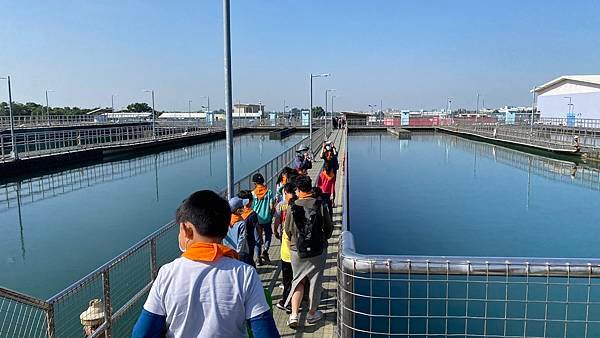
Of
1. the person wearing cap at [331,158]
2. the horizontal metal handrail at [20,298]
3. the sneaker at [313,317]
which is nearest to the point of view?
the horizontal metal handrail at [20,298]

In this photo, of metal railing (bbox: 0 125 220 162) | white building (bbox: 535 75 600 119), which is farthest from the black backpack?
white building (bbox: 535 75 600 119)

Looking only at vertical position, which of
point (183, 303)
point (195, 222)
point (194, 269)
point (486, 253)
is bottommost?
point (486, 253)

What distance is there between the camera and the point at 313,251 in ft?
16.3

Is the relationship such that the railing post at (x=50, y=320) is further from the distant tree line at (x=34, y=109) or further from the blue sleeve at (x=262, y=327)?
the distant tree line at (x=34, y=109)

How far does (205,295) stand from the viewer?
77.3 inches

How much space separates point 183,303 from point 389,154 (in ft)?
126

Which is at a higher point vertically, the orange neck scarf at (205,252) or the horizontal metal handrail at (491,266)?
the orange neck scarf at (205,252)

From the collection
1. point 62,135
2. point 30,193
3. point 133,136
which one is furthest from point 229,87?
point 133,136

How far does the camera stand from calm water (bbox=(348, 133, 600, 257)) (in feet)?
44.7

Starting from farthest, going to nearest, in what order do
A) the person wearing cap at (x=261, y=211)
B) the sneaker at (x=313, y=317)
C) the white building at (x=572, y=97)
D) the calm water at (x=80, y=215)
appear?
the white building at (x=572, y=97) < the calm water at (x=80, y=215) < the person wearing cap at (x=261, y=211) < the sneaker at (x=313, y=317)

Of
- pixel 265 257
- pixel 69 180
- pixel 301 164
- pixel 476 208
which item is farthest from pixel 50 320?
pixel 69 180

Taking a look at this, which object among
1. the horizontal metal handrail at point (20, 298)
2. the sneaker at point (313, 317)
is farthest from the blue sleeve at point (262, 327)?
the sneaker at point (313, 317)

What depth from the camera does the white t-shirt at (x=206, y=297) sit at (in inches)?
76.5

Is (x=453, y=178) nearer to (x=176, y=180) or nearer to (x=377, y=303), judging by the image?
(x=176, y=180)
